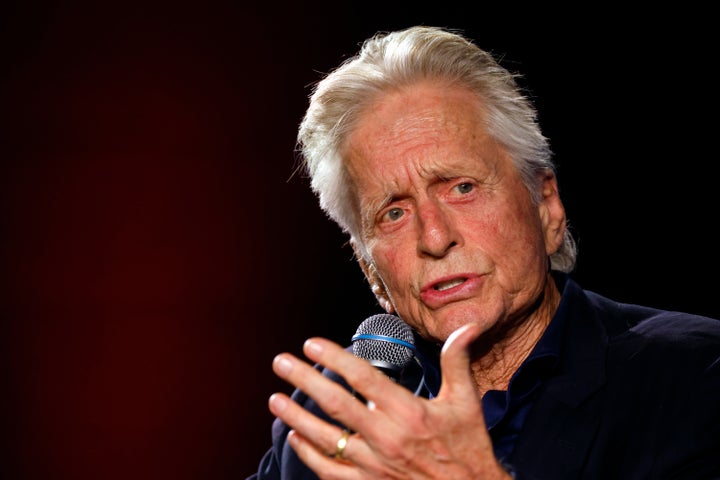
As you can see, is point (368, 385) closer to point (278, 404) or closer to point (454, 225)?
point (278, 404)

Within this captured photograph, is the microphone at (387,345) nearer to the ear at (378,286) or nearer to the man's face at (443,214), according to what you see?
the man's face at (443,214)

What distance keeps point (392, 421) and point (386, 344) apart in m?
0.66

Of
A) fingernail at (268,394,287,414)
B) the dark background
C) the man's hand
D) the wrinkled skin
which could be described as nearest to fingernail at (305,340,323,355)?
the man's hand

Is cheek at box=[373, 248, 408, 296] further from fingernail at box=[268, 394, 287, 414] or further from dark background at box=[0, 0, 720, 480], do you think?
dark background at box=[0, 0, 720, 480]

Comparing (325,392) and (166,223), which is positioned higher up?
(325,392)

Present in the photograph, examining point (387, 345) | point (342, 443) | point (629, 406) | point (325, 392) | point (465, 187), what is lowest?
point (629, 406)

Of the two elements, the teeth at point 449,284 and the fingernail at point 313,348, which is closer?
the fingernail at point 313,348

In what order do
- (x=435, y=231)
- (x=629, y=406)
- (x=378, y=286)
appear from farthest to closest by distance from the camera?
(x=378, y=286) < (x=435, y=231) < (x=629, y=406)

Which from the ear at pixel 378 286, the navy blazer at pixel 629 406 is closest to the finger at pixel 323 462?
the navy blazer at pixel 629 406

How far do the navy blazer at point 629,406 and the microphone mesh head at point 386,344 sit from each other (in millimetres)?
339

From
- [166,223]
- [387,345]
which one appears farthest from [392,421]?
[166,223]

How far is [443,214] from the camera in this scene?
187 centimetres

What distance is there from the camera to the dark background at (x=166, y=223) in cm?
316

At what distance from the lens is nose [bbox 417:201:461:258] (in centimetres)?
181
